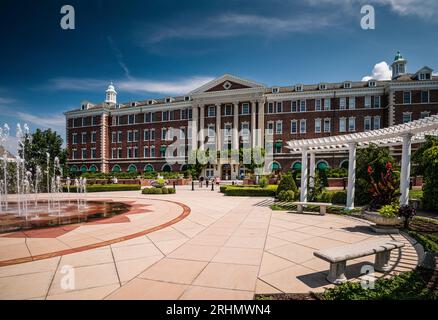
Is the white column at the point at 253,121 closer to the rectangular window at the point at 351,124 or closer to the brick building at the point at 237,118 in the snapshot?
the brick building at the point at 237,118

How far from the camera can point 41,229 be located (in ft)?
25.7

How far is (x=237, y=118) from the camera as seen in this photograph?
44.0 metres

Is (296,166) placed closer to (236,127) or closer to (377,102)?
(236,127)

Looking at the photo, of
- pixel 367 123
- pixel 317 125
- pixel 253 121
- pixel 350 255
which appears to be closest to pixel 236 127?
pixel 253 121

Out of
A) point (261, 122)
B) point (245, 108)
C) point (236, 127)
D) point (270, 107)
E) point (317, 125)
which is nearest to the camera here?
point (317, 125)

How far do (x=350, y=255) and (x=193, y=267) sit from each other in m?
3.05

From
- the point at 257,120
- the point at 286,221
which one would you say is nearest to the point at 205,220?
the point at 286,221

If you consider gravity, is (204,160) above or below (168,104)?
below

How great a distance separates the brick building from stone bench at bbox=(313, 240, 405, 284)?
3738 cm

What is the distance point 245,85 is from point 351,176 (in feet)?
114

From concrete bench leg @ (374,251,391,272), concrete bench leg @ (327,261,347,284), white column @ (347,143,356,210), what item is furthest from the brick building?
concrete bench leg @ (327,261,347,284)

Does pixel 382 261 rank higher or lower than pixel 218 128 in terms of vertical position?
lower

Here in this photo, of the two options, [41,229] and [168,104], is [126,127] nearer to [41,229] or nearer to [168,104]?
[168,104]

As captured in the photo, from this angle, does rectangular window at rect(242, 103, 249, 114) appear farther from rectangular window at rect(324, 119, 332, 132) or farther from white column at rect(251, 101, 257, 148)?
rectangular window at rect(324, 119, 332, 132)
